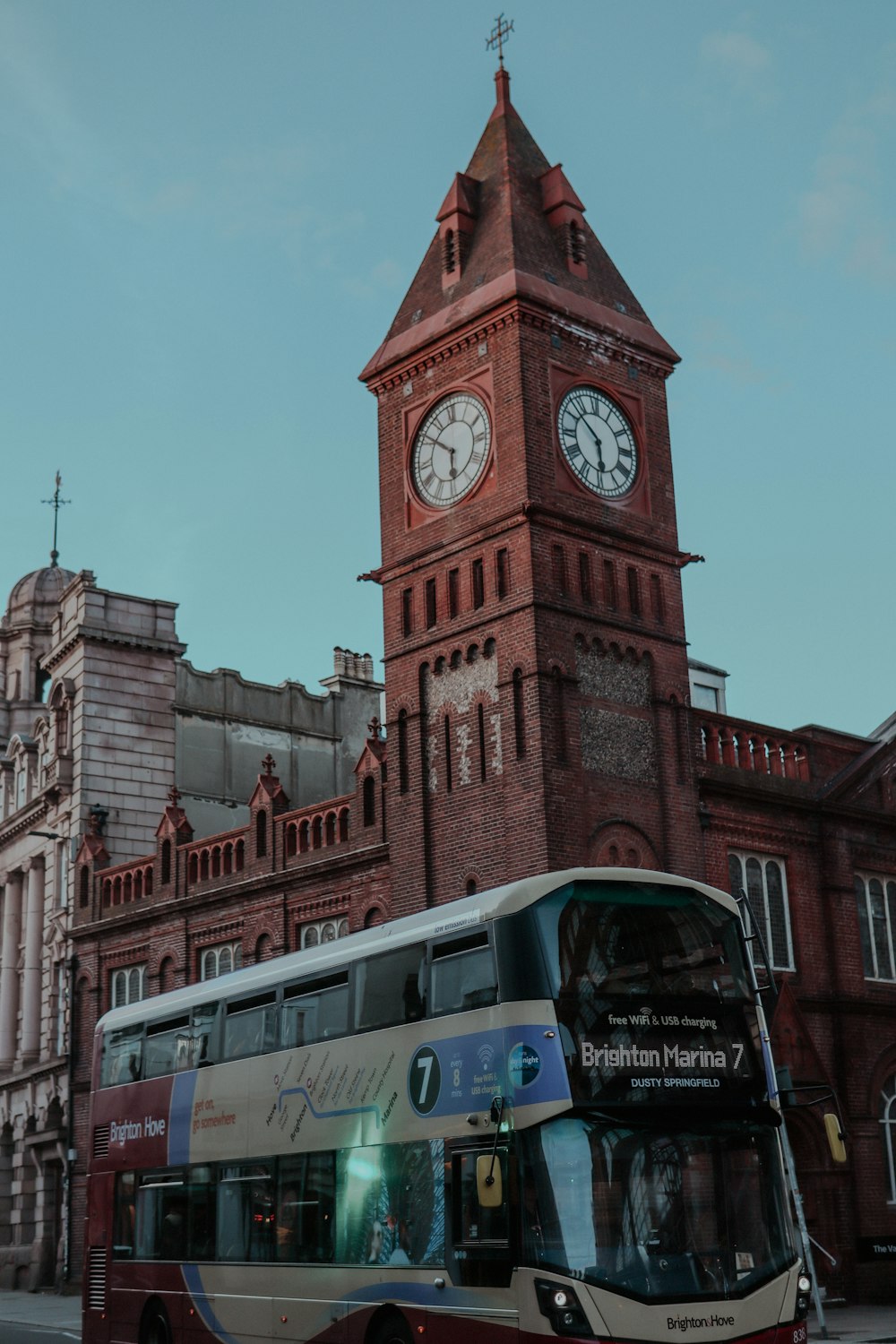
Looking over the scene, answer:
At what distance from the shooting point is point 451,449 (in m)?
29.7

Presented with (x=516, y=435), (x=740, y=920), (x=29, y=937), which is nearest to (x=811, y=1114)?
(x=516, y=435)

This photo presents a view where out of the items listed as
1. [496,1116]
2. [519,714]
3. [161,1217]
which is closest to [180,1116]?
[161,1217]

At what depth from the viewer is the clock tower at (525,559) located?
89.2 ft

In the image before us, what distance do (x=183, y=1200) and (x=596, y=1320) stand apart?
25.8 ft

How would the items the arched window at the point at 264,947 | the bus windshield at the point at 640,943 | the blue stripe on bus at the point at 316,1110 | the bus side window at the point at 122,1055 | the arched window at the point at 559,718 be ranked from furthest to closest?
1. the arched window at the point at 264,947
2. the arched window at the point at 559,718
3. the bus side window at the point at 122,1055
4. the blue stripe on bus at the point at 316,1110
5. the bus windshield at the point at 640,943

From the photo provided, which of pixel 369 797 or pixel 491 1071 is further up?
pixel 369 797

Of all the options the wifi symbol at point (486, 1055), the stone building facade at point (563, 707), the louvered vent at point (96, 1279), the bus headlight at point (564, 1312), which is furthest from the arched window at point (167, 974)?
the bus headlight at point (564, 1312)

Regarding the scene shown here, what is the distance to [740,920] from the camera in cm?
1563

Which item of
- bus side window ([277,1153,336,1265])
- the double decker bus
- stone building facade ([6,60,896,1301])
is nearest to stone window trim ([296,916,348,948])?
stone building facade ([6,60,896,1301])

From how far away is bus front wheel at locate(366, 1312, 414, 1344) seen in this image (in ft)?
51.7

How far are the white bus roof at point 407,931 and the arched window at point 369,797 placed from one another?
33.7 feet

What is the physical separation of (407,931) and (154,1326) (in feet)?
25.3

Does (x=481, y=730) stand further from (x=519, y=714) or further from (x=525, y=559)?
(x=525, y=559)

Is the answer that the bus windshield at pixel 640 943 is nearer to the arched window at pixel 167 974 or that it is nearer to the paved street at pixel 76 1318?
the paved street at pixel 76 1318
